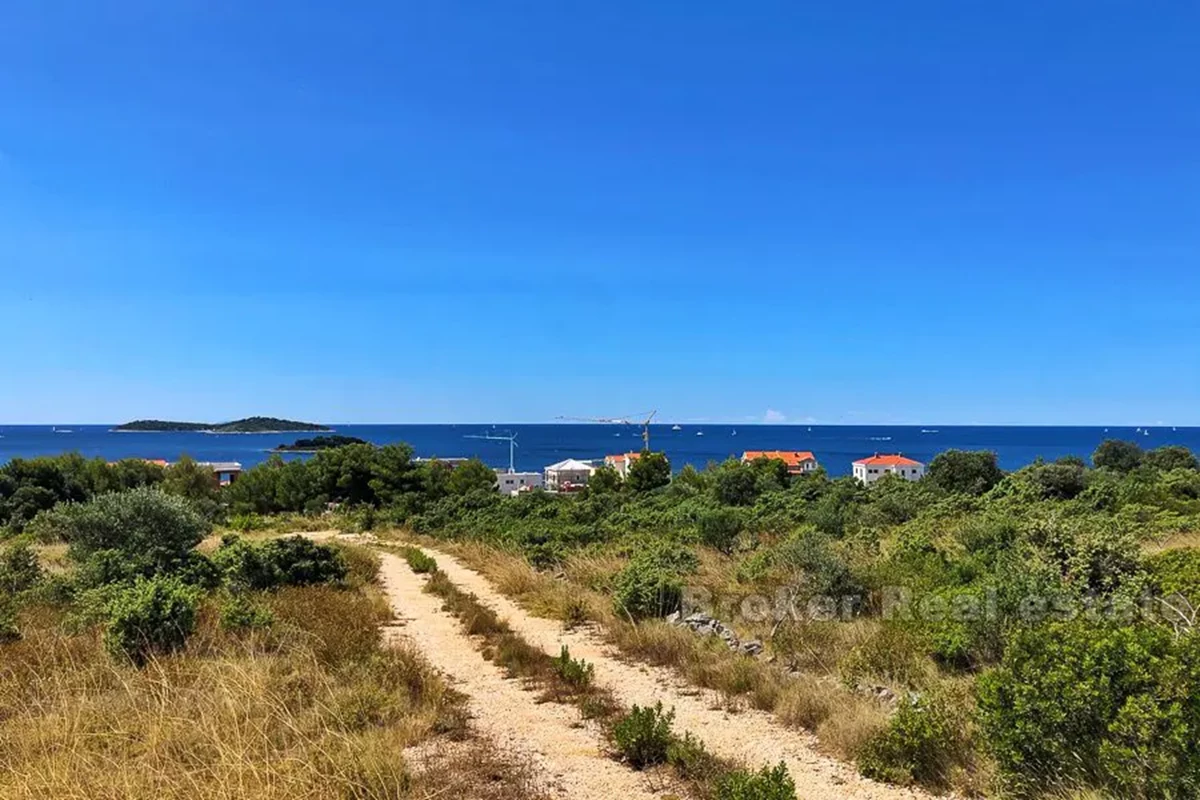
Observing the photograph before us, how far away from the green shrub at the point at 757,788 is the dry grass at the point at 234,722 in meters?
1.41

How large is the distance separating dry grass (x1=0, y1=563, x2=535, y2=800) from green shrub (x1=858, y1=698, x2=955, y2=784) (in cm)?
260

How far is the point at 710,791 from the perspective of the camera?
497 cm

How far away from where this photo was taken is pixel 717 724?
21.3 ft

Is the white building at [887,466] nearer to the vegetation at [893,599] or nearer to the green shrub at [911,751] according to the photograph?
the vegetation at [893,599]

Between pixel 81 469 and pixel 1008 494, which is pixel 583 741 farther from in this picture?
pixel 81 469

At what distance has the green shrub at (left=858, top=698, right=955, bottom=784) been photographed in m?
5.17

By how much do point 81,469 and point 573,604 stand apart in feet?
153

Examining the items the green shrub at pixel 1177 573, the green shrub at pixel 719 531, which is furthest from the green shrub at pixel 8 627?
the green shrub at pixel 1177 573

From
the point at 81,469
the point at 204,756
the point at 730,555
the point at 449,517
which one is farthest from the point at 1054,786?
the point at 81,469

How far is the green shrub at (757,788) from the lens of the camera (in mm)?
4320

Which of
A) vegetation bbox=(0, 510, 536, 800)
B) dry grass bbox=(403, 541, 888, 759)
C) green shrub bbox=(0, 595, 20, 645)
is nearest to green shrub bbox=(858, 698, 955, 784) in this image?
dry grass bbox=(403, 541, 888, 759)

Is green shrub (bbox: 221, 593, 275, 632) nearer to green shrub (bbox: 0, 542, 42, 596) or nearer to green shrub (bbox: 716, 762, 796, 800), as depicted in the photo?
green shrub (bbox: 0, 542, 42, 596)

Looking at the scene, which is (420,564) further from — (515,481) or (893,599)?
(515,481)

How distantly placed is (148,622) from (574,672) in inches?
188
